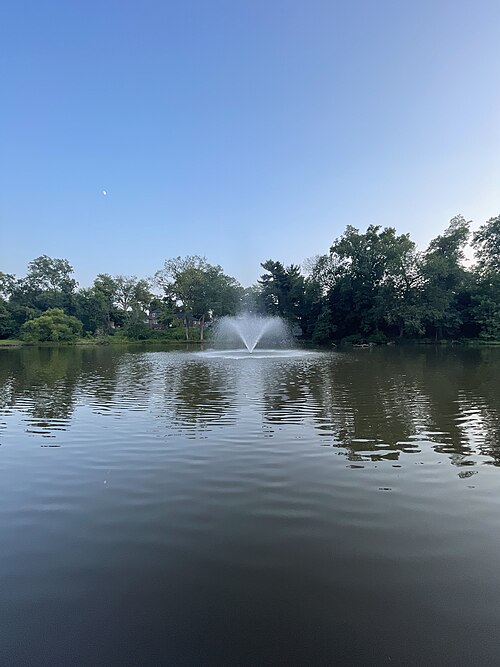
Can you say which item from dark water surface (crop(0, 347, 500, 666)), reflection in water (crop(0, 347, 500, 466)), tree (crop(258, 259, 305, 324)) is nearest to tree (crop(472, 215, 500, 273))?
tree (crop(258, 259, 305, 324))

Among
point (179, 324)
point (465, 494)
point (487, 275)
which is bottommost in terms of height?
point (465, 494)

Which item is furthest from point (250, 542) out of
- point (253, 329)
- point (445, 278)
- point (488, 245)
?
point (488, 245)

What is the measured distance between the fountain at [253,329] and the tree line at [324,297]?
1.77 m

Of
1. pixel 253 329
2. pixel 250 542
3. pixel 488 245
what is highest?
pixel 488 245

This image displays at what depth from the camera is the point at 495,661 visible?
269 centimetres

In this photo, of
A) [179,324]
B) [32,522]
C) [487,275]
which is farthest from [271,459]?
[179,324]

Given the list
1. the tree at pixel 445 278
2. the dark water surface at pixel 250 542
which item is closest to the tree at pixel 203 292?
the tree at pixel 445 278

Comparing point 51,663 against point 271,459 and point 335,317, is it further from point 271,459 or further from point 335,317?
point 335,317

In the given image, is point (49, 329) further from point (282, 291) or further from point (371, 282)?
point (371, 282)

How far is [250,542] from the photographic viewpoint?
14.0 ft

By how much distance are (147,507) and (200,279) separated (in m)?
A: 59.3

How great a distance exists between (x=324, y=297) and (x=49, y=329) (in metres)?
40.1

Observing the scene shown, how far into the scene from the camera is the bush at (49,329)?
60.6m

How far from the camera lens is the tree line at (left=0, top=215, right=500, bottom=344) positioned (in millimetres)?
52219
